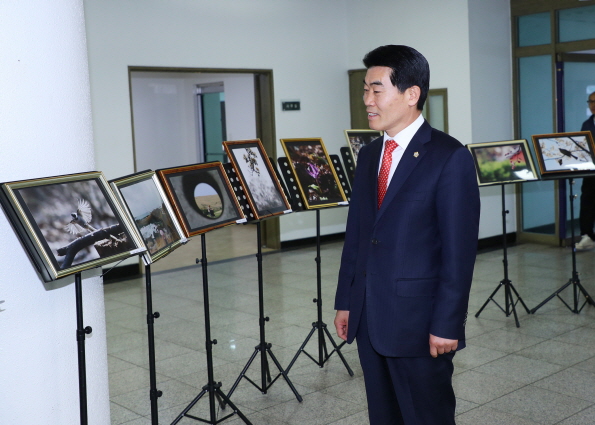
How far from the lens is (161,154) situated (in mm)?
13195

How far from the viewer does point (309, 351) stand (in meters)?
5.03

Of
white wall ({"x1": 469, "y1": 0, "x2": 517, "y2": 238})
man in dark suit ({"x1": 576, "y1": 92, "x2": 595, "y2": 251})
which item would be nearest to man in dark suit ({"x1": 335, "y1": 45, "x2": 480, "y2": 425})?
man in dark suit ({"x1": 576, "y1": 92, "x2": 595, "y2": 251})

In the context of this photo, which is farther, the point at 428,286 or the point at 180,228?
the point at 180,228

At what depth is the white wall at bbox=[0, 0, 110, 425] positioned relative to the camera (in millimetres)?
2539

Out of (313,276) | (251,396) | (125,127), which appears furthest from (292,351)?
(125,127)

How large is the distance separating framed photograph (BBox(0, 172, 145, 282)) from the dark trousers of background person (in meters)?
6.41

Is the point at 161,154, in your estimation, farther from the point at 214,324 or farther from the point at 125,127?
the point at 214,324

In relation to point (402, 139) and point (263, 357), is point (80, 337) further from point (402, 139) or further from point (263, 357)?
point (263, 357)

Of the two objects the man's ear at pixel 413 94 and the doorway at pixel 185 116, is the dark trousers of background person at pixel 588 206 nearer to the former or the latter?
the doorway at pixel 185 116

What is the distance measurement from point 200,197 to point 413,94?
4.34ft

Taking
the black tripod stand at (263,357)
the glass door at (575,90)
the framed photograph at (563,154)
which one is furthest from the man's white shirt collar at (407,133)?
the glass door at (575,90)

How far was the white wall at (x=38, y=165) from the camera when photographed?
2.54 m

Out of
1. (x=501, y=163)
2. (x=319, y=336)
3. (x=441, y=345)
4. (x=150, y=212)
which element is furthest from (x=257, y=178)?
(x=501, y=163)

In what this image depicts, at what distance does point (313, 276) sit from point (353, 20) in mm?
3941
